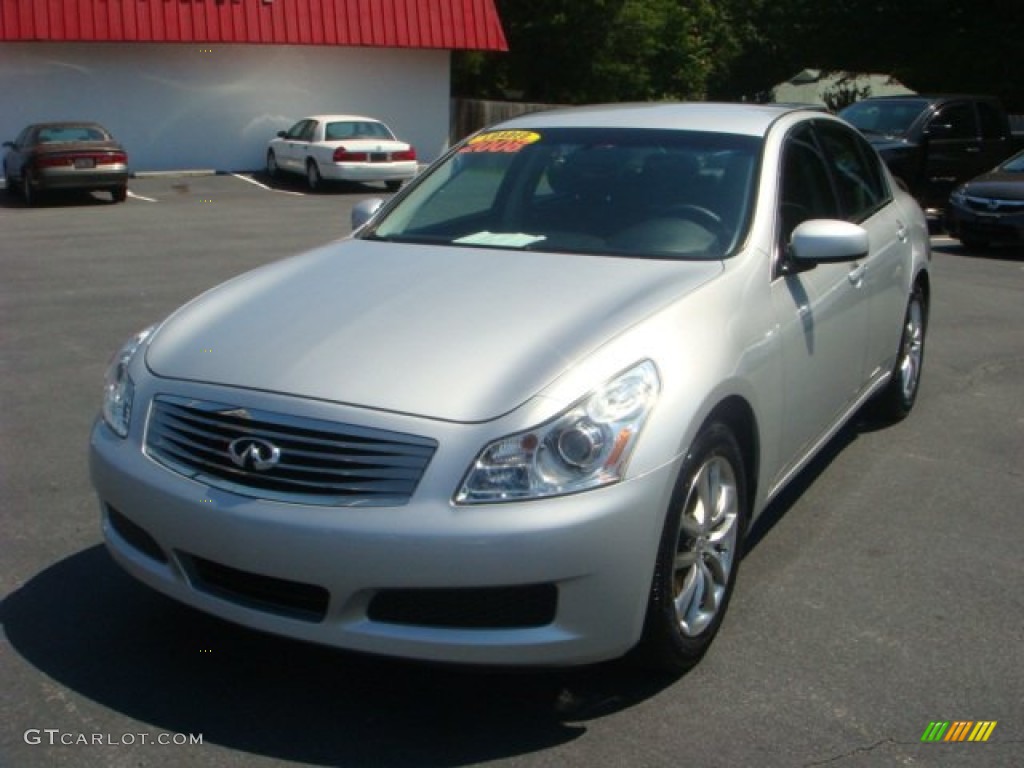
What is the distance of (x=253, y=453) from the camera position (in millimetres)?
3490

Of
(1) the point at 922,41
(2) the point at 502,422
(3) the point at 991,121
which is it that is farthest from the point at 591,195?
(1) the point at 922,41

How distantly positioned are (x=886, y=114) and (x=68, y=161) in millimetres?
13256

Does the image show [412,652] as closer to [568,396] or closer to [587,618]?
[587,618]

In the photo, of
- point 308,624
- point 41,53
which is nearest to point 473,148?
point 308,624

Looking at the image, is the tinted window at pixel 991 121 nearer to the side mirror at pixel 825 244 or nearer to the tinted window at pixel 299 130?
the tinted window at pixel 299 130

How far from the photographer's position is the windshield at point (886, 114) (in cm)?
1706

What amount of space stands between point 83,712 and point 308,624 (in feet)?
2.37

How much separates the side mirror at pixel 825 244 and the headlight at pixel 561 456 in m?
1.38

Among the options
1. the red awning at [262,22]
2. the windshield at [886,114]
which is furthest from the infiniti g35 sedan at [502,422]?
the red awning at [262,22]

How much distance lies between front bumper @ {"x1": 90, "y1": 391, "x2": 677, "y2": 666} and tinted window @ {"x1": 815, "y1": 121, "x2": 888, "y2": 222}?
2692mm

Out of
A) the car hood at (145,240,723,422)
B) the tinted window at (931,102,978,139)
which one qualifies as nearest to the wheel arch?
the car hood at (145,240,723,422)

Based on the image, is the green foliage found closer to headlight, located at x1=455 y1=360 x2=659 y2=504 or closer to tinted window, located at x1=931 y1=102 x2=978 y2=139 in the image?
tinted window, located at x1=931 y1=102 x2=978 y2=139

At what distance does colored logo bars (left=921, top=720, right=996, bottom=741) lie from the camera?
11.6ft

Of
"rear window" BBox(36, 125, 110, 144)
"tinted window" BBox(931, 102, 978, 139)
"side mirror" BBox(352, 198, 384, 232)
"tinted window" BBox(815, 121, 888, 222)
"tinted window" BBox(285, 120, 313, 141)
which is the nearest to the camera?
"side mirror" BBox(352, 198, 384, 232)
